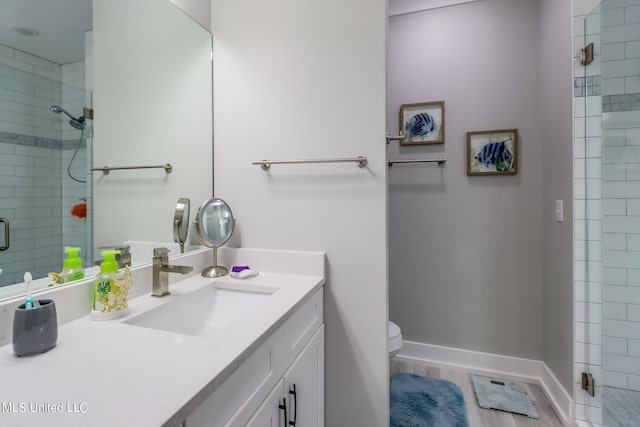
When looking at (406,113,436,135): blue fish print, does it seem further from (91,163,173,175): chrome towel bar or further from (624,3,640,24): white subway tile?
(91,163,173,175): chrome towel bar

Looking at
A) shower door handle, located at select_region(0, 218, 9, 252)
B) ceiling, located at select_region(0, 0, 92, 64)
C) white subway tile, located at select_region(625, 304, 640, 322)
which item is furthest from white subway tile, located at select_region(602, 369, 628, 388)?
ceiling, located at select_region(0, 0, 92, 64)

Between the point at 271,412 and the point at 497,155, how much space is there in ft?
6.65

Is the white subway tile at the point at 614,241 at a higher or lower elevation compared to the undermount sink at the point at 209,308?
higher

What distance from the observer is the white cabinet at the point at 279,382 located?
2.10ft

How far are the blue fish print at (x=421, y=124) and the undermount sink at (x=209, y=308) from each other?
1.62m

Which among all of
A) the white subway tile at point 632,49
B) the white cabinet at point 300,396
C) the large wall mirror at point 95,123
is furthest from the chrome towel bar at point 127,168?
the white subway tile at point 632,49

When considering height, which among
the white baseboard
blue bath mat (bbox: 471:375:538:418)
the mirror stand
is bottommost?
blue bath mat (bbox: 471:375:538:418)

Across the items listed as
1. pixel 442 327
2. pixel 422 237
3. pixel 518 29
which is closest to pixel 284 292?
pixel 422 237

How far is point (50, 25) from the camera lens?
36.3 inches

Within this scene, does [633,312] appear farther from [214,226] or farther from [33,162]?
[33,162]

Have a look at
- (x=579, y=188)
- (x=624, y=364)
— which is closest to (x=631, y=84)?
(x=579, y=188)

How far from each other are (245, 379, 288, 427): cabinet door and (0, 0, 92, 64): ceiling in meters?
1.15

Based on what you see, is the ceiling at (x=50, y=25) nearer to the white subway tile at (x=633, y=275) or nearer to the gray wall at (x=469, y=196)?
the gray wall at (x=469, y=196)

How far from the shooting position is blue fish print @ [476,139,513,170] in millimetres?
2033
